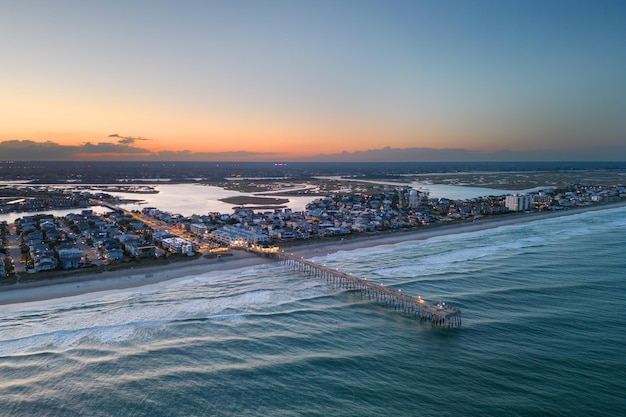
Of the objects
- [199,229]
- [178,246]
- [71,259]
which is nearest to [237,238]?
[178,246]

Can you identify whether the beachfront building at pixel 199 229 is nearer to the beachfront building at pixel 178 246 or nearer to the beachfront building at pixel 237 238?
the beachfront building at pixel 237 238

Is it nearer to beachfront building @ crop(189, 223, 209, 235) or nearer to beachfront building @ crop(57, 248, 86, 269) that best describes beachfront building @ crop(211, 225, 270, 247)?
beachfront building @ crop(189, 223, 209, 235)

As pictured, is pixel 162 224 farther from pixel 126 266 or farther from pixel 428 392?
pixel 428 392

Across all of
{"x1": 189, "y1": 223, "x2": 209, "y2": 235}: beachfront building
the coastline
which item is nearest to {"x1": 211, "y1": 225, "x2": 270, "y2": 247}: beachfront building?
{"x1": 189, "y1": 223, "x2": 209, "y2": 235}: beachfront building

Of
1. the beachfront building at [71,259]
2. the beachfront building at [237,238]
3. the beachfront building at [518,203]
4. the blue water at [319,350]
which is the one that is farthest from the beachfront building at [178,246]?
the beachfront building at [518,203]

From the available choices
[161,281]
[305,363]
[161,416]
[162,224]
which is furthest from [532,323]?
[162,224]

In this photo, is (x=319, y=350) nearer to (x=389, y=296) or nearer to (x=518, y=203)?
(x=389, y=296)
